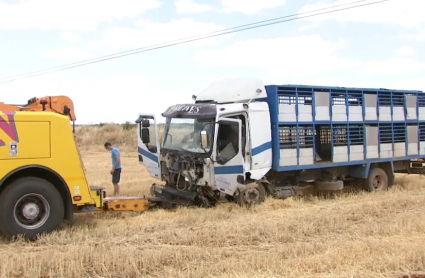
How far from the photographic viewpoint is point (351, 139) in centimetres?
1098

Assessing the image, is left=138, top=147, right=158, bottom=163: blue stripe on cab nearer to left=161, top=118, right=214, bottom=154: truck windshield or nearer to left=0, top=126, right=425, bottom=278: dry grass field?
left=161, top=118, right=214, bottom=154: truck windshield

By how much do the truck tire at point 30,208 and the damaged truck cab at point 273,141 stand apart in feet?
9.81

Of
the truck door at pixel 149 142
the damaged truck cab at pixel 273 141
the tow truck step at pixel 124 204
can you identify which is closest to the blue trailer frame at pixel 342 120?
the damaged truck cab at pixel 273 141

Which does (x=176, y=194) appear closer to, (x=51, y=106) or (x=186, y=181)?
(x=186, y=181)

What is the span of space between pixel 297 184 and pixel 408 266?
5.44m

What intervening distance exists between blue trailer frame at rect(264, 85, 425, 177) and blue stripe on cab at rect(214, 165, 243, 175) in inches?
45.9

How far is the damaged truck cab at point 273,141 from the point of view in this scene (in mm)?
9008

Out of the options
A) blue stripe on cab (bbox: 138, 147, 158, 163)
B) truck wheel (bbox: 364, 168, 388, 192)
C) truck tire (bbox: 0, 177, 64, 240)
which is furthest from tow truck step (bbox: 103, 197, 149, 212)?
truck wheel (bbox: 364, 168, 388, 192)

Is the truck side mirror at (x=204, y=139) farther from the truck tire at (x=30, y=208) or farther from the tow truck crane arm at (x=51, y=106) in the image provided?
the truck tire at (x=30, y=208)

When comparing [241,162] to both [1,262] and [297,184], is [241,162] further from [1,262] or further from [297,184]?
[1,262]

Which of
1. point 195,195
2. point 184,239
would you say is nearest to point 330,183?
point 195,195

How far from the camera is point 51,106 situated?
305 inches

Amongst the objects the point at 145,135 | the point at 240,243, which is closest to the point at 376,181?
the point at 145,135

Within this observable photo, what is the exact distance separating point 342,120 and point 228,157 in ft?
11.4
